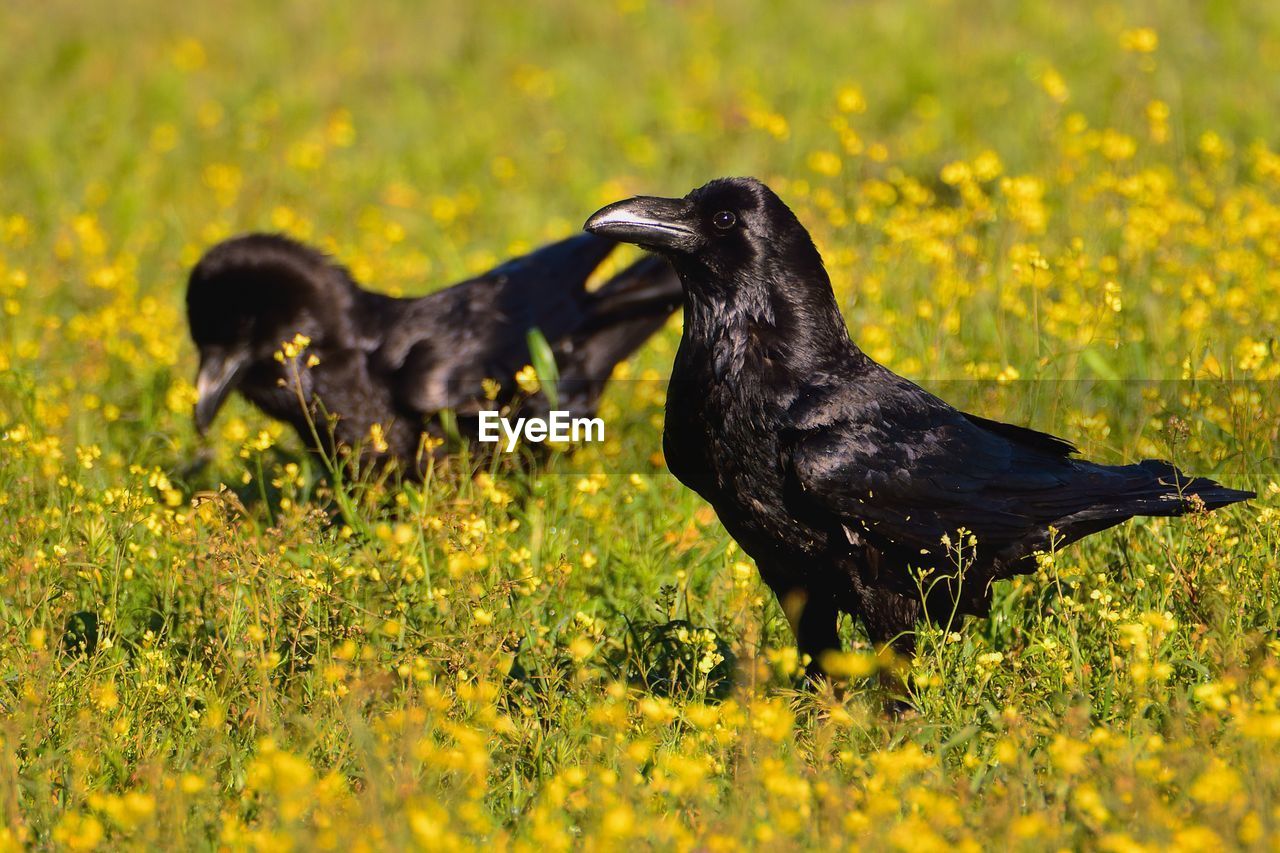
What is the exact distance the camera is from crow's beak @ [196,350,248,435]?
19.3ft

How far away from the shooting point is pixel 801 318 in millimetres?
4188

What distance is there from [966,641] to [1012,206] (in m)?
2.80

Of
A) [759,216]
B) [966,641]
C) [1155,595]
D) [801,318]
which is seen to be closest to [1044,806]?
[966,641]

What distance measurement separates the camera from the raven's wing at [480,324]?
19.3 feet

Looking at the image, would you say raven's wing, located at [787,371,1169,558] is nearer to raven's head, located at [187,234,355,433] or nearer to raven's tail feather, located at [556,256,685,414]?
raven's tail feather, located at [556,256,685,414]

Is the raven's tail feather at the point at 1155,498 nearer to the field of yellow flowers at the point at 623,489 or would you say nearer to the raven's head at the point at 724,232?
the field of yellow flowers at the point at 623,489

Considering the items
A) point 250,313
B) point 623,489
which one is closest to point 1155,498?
point 623,489

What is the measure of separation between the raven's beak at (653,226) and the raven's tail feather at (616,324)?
1987 mm

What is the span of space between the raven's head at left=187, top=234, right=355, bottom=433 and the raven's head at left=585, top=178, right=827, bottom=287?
80.8 inches

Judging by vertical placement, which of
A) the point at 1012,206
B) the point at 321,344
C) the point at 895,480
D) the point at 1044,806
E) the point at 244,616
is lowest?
the point at 1044,806

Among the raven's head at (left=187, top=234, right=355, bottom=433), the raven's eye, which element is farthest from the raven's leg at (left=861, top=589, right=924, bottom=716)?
the raven's head at (left=187, top=234, right=355, bottom=433)

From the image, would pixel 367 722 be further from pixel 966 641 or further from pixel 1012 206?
pixel 1012 206

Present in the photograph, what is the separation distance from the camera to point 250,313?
598 cm

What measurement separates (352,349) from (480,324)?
0.54 meters
